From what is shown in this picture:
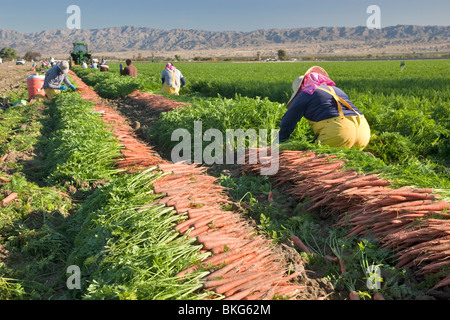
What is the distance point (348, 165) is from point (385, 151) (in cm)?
204

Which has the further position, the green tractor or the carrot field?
the green tractor

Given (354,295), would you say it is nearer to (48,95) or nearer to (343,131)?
(343,131)

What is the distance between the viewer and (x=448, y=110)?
6875 mm

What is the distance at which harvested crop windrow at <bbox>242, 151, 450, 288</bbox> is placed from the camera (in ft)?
9.09

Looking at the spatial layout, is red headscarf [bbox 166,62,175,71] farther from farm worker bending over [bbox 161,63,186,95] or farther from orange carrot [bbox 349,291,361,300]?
orange carrot [bbox 349,291,361,300]

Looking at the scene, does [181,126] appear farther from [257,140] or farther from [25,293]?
[25,293]

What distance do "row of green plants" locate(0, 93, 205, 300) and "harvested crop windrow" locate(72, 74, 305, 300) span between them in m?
0.11

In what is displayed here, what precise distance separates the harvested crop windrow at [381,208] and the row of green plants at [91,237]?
1635mm

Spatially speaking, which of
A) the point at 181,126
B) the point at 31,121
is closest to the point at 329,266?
the point at 181,126

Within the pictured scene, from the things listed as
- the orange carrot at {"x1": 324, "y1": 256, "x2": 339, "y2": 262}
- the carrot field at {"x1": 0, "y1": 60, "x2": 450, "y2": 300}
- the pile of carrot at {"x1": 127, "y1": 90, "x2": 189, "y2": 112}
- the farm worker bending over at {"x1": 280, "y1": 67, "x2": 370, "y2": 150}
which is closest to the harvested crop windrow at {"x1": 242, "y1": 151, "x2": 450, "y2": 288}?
the carrot field at {"x1": 0, "y1": 60, "x2": 450, "y2": 300}

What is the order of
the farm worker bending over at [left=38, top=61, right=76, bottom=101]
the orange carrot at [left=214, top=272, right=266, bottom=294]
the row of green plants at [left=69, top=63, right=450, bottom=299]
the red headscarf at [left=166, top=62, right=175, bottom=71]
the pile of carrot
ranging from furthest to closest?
the red headscarf at [left=166, top=62, right=175, bottom=71], the farm worker bending over at [left=38, top=61, right=76, bottom=101], the pile of carrot, the row of green plants at [left=69, top=63, right=450, bottom=299], the orange carrot at [left=214, top=272, right=266, bottom=294]

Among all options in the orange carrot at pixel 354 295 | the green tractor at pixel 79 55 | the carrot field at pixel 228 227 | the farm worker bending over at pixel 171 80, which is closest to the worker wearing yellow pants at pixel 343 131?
the carrot field at pixel 228 227

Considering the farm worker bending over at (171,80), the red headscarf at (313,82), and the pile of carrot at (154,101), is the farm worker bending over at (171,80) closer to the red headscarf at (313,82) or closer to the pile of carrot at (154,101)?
the pile of carrot at (154,101)

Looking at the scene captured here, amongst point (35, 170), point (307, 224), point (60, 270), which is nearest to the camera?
point (60, 270)
